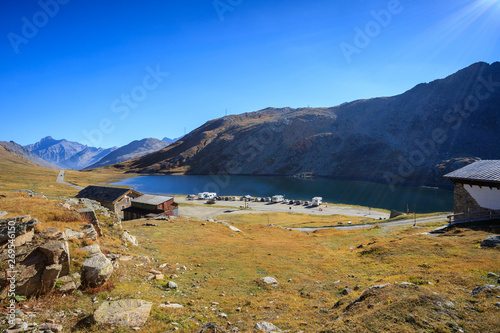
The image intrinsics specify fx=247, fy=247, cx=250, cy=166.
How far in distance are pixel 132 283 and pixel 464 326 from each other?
13.9 metres

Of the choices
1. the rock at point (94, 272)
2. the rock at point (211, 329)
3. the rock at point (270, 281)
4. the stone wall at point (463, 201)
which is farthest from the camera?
the stone wall at point (463, 201)

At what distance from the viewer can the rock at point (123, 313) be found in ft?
29.4

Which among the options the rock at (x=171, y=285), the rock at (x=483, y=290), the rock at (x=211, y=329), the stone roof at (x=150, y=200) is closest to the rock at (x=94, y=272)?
the rock at (x=171, y=285)

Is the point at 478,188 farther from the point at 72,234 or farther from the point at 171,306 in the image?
the point at 72,234

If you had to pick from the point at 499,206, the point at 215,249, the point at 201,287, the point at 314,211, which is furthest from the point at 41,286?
the point at 314,211

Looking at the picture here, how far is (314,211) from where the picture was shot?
83.4m

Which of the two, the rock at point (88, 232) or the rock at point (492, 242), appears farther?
the rock at point (492, 242)

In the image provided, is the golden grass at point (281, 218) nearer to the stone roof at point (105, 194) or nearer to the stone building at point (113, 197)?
the stone building at point (113, 197)

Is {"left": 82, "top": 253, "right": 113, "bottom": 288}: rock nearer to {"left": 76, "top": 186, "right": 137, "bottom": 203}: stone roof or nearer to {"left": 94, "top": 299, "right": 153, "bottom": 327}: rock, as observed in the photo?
{"left": 94, "top": 299, "right": 153, "bottom": 327}: rock

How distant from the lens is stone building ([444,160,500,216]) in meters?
25.2

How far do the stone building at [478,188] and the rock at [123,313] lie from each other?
31693 millimetres

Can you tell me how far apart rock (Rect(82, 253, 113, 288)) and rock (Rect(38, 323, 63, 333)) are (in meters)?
3.13

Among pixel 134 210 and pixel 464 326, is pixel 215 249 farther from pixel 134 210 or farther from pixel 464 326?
pixel 134 210

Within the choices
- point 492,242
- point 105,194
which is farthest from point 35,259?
point 105,194
